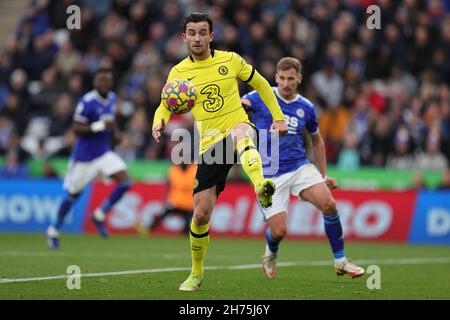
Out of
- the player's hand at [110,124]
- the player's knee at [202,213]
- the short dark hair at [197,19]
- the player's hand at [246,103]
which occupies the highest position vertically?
the short dark hair at [197,19]

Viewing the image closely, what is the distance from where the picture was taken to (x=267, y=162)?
36.0 ft

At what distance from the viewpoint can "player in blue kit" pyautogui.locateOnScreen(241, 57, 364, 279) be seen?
419 inches

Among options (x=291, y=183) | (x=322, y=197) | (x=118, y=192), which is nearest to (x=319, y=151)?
(x=291, y=183)

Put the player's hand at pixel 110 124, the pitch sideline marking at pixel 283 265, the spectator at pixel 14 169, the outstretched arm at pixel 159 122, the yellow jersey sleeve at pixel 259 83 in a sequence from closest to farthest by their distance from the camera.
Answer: the outstretched arm at pixel 159 122 < the yellow jersey sleeve at pixel 259 83 < the pitch sideline marking at pixel 283 265 < the player's hand at pixel 110 124 < the spectator at pixel 14 169

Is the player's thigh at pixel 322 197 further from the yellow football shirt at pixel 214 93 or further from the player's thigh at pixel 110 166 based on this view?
the player's thigh at pixel 110 166

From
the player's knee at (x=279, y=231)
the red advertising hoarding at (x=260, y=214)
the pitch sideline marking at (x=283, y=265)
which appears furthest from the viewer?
the red advertising hoarding at (x=260, y=214)

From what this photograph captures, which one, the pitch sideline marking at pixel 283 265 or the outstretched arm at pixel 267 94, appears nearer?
the outstretched arm at pixel 267 94

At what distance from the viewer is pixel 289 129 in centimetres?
1089

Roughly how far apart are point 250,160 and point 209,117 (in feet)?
2.24

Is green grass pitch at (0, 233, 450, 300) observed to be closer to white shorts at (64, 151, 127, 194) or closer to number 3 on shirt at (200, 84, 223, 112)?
white shorts at (64, 151, 127, 194)

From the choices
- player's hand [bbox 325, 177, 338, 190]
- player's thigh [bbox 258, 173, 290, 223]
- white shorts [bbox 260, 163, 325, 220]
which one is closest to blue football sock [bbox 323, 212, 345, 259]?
player's hand [bbox 325, 177, 338, 190]

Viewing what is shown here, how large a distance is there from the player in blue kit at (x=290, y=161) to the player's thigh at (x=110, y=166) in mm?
5471

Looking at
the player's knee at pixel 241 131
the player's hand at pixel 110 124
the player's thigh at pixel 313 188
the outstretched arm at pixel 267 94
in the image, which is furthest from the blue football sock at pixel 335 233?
the player's hand at pixel 110 124

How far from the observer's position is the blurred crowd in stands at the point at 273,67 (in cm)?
2028
